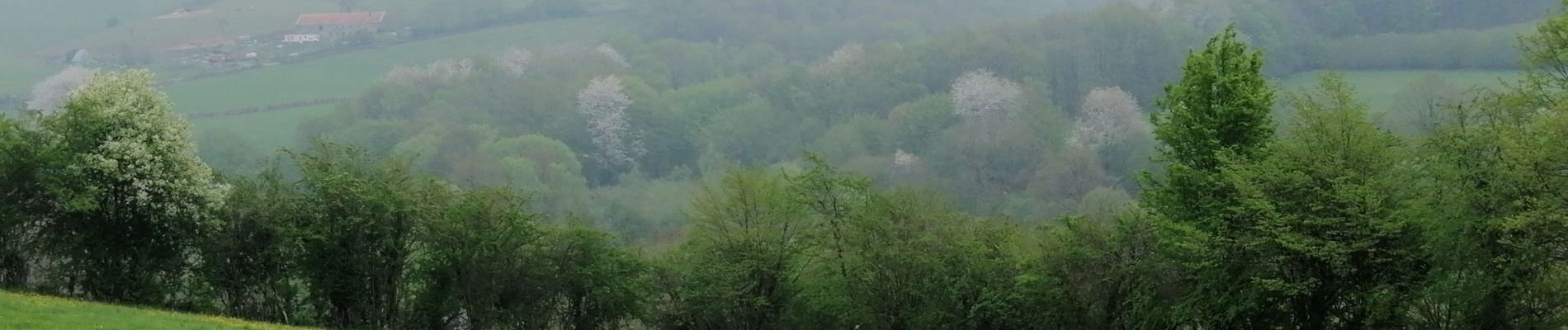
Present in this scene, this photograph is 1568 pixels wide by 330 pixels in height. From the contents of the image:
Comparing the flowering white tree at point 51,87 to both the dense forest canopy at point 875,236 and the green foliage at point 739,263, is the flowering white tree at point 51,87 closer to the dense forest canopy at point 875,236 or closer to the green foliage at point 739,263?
the dense forest canopy at point 875,236

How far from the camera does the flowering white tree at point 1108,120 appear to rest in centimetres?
10531

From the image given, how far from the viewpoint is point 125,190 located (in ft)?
124

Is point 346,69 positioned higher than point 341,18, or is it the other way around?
point 341,18

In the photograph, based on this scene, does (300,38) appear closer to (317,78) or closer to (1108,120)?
(317,78)

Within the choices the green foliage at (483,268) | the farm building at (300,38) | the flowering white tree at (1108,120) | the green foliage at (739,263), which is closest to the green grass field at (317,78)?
the farm building at (300,38)

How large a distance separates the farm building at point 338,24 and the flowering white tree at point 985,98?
8779 cm

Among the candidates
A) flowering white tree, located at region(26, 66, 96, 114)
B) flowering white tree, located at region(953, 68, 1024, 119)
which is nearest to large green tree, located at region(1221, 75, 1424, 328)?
flowering white tree, located at region(953, 68, 1024, 119)

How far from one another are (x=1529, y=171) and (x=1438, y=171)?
2.19 metres

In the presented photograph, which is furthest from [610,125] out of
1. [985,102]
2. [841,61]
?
[985,102]

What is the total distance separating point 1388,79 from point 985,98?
37.6m

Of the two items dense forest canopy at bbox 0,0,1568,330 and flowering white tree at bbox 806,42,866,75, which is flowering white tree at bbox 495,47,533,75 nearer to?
flowering white tree at bbox 806,42,866,75

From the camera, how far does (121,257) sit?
39.3 metres

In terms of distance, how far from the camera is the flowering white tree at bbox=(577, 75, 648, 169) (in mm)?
124875

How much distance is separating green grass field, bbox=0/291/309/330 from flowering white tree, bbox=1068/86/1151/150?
267 ft
